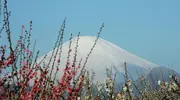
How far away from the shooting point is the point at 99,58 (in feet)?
450

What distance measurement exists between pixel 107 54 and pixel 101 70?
56.8 feet

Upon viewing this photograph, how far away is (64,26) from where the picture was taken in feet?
15.0

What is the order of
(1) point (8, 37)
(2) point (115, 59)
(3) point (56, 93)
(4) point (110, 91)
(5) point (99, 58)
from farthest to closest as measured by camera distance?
(5) point (99, 58) < (2) point (115, 59) < (4) point (110, 91) < (3) point (56, 93) < (1) point (8, 37)

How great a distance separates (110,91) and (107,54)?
120619 millimetres

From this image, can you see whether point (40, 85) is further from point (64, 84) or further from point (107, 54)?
point (107, 54)

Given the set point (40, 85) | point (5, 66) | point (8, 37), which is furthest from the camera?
point (5, 66)

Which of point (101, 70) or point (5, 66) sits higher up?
point (101, 70)

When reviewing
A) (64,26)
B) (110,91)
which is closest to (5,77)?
(64,26)

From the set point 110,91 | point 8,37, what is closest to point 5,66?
point 8,37

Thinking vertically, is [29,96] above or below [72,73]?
below

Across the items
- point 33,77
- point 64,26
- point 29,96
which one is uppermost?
point 64,26

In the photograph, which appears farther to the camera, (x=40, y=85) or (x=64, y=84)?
(x=64, y=84)

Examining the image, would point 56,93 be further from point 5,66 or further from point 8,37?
point 8,37

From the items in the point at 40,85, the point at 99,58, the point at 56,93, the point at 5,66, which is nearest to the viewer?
the point at 40,85
